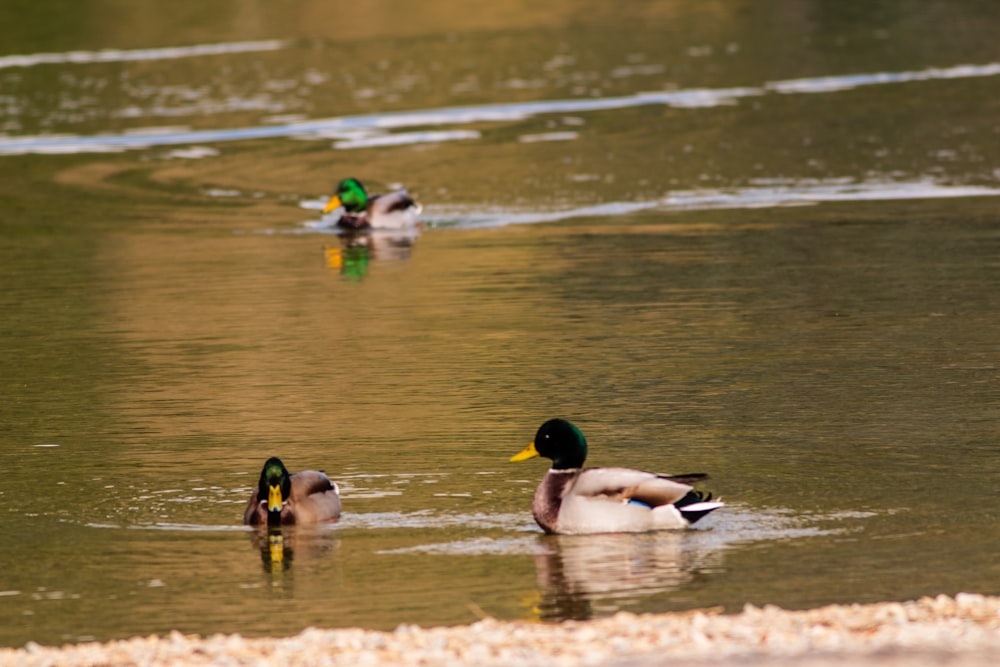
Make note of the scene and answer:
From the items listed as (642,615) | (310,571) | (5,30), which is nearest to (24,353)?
(310,571)

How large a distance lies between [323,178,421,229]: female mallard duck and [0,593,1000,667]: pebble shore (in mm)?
18345

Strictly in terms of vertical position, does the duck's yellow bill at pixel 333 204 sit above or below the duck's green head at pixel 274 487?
above

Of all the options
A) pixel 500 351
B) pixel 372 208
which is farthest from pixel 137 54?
pixel 500 351

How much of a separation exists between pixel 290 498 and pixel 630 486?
196cm

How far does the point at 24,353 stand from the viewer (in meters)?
18.8

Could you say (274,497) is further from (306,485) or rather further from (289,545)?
(289,545)

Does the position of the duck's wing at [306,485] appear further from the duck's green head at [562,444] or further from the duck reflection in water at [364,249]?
the duck reflection in water at [364,249]

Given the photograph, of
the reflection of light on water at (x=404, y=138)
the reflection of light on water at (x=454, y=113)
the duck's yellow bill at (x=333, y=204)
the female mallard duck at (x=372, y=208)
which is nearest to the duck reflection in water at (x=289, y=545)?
the female mallard duck at (x=372, y=208)

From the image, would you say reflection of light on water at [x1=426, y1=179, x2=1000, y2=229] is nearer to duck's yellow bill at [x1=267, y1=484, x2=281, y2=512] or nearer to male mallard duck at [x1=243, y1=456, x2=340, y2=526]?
male mallard duck at [x1=243, y1=456, x2=340, y2=526]

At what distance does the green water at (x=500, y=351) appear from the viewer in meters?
10.8

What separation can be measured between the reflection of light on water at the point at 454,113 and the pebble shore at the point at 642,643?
29396mm

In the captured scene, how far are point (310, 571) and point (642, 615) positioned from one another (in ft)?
6.99

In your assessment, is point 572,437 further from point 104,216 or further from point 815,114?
point 815,114

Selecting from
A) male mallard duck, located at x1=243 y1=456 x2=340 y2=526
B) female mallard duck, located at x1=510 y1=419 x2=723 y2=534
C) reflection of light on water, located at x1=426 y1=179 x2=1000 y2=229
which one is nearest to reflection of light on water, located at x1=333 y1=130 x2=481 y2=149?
reflection of light on water, located at x1=426 y1=179 x2=1000 y2=229
